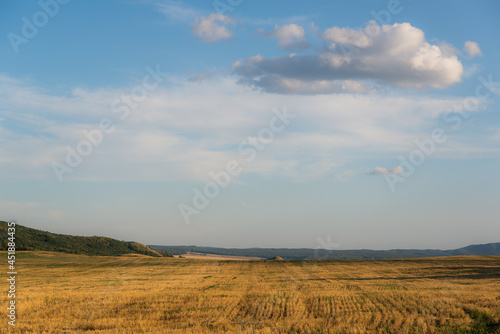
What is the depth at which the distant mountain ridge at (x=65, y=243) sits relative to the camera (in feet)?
433

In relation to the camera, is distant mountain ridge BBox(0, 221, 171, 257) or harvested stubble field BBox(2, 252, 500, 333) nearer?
harvested stubble field BBox(2, 252, 500, 333)

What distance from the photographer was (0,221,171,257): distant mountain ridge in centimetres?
13200

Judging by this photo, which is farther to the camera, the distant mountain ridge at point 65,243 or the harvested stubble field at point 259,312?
the distant mountain ridge at point 65,243

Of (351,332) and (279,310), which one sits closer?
(351,332)

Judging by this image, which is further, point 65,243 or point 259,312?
point 65,243

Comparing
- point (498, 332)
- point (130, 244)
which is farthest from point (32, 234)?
point (498, 332)

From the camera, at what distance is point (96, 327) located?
2183cm

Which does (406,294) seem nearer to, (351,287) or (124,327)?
(351,287)

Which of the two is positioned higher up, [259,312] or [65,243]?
[65,243]

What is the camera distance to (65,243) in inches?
6388

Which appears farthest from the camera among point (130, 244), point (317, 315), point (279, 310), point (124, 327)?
point (130, 244)

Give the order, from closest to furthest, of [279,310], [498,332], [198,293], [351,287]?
[498,332] → [279,310] → [198,293] → [351,287]

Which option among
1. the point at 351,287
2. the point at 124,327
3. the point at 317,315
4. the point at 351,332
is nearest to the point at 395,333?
the point at 351,332

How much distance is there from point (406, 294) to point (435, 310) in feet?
25.1
